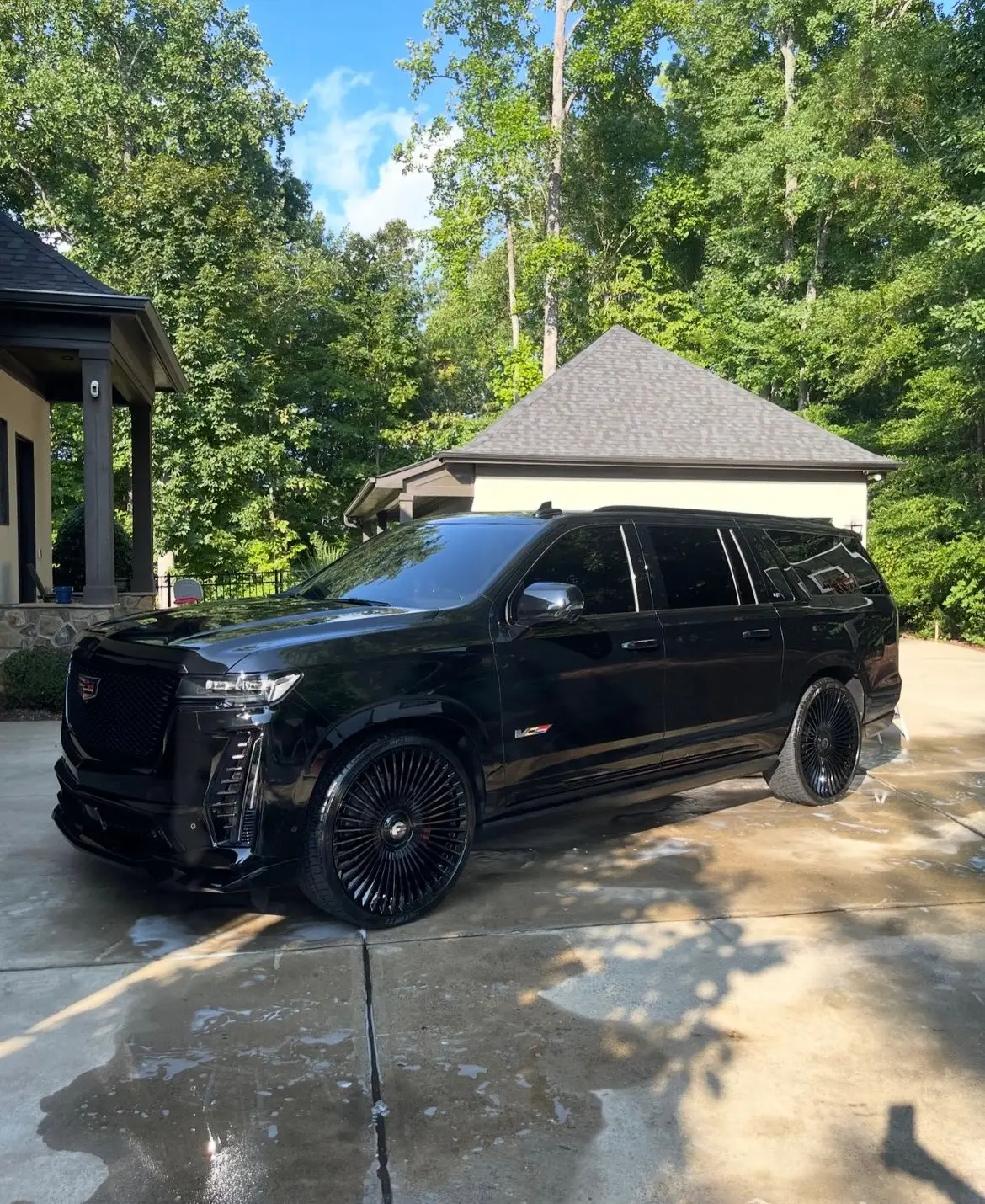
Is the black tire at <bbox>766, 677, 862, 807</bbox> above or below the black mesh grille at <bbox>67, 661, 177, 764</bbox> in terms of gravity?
below

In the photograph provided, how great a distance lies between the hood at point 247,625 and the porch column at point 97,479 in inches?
→ 224

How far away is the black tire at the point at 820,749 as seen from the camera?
6195 millimetres

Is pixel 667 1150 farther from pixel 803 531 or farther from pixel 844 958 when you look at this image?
pixel 803 531

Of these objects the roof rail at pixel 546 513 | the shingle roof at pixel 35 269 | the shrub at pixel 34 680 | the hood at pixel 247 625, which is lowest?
the shrub at pixel 34 680

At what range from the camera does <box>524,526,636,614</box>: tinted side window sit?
4988mm

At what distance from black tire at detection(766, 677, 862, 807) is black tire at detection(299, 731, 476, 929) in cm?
258

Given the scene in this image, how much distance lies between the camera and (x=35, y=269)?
34.3ft

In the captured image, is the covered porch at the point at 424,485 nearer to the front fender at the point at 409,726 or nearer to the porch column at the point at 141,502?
the porch column at the point at 141,502

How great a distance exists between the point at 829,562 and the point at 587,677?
2608mm

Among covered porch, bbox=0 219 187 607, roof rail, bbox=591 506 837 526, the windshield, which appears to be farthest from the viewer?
covered porch, bbox=0 219 187 607

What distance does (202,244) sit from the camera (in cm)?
2309

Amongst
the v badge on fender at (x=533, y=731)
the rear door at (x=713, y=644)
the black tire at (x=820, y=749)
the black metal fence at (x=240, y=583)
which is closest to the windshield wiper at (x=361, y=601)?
the v badge on fender at (x=533, y=731)

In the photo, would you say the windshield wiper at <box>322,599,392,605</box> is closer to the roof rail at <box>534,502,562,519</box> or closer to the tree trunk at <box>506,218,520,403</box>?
the roof rail at <box>534,502,562,519</box>

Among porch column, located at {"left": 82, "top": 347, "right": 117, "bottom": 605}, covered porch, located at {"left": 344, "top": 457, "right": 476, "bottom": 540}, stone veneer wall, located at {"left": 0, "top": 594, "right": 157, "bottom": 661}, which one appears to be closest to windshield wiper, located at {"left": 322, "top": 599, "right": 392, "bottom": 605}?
stone veneer wall, located at {"left": 0, "top": 594, "right": 157, "bottom": 661}
